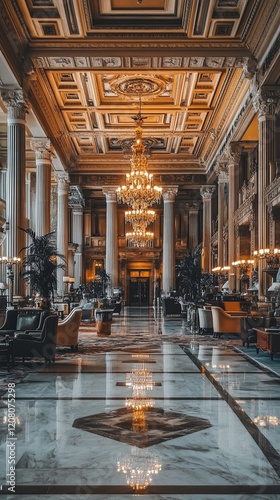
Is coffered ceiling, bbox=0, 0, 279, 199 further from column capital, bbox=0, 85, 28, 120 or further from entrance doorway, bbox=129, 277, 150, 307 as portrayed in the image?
entrance doorway, bbox=129, 277, 150, 307

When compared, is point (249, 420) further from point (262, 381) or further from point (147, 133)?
point (147, 133)

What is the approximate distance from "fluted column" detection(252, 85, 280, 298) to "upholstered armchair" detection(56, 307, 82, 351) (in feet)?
16.9

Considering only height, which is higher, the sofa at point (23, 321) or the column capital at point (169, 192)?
the column capital at point (169, 192)

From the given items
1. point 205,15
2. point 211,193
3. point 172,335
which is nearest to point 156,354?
point 172,335

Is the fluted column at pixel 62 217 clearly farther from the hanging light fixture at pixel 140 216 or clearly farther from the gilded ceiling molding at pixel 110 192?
the hanging light fixture at pixel 140 216

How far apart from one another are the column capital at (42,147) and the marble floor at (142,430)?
11.0 m

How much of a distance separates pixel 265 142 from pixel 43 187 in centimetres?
804

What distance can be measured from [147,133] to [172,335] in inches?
398

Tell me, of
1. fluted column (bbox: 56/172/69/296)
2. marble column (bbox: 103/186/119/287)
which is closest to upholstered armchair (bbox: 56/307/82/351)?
fluted column (bbox: 56/172/69/296)

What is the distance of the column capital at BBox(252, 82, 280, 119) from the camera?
12758 mm

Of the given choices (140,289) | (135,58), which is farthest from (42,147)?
(140,289)

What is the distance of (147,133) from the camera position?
20.8 meters

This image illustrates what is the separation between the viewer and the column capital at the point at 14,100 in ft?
42.1

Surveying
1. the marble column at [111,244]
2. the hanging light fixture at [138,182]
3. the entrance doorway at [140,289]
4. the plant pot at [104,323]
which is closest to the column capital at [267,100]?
the hanging light fixture at [138,182]
